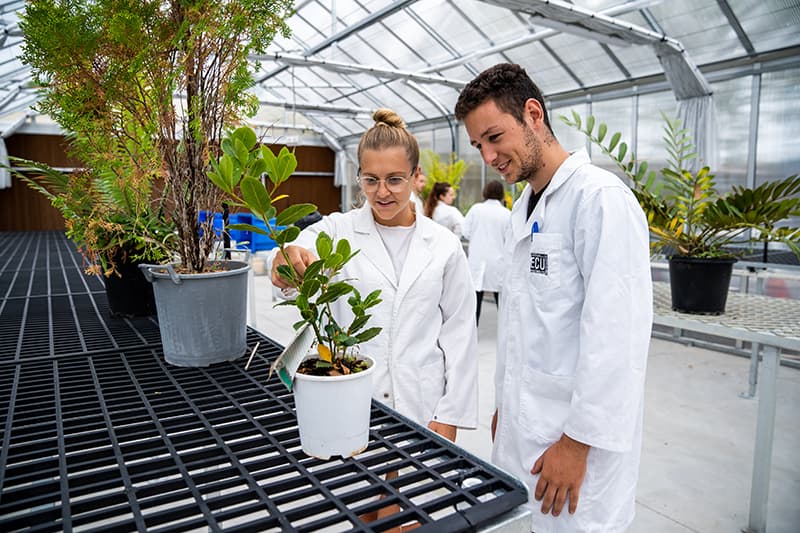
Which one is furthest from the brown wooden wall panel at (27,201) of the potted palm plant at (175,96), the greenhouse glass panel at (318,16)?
the potted palm plant at (175,96)

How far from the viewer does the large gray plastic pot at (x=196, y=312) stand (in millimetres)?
1127

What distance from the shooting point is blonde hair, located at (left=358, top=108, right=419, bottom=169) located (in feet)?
4.72

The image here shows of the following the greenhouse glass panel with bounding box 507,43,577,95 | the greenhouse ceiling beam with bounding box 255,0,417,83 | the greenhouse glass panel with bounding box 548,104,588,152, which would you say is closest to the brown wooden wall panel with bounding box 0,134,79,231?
the greenhouse ceiling beam with bounding box 255,0,417,83

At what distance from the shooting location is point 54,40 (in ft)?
3.32

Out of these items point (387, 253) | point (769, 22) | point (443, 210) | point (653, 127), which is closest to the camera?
point (387, 253)

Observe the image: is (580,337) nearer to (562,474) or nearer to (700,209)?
(562,474)

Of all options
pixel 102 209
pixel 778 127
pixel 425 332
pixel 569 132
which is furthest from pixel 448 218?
pixel 102 209

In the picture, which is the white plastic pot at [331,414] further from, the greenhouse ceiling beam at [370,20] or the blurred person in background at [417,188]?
the greenhouse ceiling beam at [370,20]

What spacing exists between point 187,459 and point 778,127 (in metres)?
7.47

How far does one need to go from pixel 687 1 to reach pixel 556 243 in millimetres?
6509

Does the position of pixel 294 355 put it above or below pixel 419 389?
above

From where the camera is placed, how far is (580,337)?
3.84 ft

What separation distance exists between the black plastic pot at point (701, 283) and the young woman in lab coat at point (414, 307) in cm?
115

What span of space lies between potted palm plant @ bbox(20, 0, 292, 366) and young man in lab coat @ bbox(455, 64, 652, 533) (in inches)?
22.8
